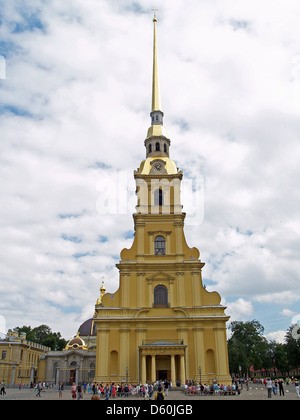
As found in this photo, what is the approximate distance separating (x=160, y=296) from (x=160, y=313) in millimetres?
1893

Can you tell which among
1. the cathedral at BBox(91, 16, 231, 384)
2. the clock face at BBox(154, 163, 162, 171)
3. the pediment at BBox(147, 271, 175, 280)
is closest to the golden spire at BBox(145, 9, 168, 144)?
the clock face at BBox(154, 163, 162, 171)

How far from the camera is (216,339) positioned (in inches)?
1462

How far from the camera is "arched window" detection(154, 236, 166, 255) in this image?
4125cm

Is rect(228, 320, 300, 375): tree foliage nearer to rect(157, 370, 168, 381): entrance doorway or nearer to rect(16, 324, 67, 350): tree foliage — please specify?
rect(157, 370, 168, 381): entrance doorway


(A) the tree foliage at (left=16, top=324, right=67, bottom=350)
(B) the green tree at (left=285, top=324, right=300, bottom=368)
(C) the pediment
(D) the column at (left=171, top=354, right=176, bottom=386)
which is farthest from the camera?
(A) the tree foliage at (left=16, top=324, right=67, bottom=350)

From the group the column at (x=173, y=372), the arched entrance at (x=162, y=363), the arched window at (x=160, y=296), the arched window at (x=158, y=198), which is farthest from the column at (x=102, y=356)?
the arched window at (x=158, y=198)

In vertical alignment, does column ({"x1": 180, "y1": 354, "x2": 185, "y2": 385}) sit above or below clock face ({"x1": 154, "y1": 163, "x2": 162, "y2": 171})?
below

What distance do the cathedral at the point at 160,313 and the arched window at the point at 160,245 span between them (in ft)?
0.36

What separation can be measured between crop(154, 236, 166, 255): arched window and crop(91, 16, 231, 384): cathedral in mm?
109

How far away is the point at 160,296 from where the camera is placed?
1539 inches

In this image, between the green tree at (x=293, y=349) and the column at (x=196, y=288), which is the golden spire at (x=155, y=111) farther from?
the green tree at (x=293, y=349)

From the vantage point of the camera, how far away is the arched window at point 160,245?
41.2 metres

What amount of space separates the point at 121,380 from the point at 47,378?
3491 cm

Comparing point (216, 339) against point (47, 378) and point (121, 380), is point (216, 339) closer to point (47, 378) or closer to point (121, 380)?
point (121, 380)
